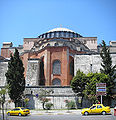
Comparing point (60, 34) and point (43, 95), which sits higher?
point (60, 34)

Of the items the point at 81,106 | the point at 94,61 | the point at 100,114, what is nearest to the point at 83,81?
the point at 81,106

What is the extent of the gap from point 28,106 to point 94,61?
16229 millimetres

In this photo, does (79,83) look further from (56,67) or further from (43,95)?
(56,67)

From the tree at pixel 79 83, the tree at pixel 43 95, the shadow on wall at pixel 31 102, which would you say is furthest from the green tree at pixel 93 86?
the shadow on wall at pixel 31 102

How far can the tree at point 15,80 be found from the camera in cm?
2352

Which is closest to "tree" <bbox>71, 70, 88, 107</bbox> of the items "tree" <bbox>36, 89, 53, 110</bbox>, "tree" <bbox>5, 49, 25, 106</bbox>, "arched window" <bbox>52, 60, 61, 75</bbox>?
"tree" <bbox>36, 89, 53, 110</bbox>

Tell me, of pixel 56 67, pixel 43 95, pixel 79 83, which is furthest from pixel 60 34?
pixel 43 95

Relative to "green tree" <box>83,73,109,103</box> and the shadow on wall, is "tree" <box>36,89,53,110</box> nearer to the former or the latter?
the shadow on wall

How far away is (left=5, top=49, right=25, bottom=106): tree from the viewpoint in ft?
77.2

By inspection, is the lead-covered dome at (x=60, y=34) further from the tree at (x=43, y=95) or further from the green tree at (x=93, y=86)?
the green tree at (x=93, y=86)

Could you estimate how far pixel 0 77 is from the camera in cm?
3572

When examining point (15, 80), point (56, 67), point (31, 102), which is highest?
point (56, 67)

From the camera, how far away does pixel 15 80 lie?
939 inches

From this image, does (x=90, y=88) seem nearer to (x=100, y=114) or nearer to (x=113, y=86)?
(x=113, y=86)
